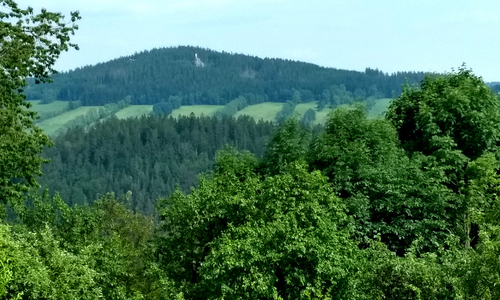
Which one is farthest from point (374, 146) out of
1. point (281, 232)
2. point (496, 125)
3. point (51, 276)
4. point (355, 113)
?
point (51, 276)

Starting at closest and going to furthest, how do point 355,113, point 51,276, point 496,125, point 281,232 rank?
point 51,276 < point 281,232 < point 496,125 < point 355,113

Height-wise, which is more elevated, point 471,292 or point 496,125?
point 496,125

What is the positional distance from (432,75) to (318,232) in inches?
1280

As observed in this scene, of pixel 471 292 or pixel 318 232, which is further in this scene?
pixel 318 232

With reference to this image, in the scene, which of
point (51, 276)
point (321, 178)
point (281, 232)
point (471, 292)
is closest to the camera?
point (471, 292)

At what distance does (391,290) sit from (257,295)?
7758 millimetres

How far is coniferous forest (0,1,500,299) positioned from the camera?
97.9ft

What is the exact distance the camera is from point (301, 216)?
3809 cm

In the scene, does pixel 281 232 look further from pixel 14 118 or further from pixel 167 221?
pixel 14 118

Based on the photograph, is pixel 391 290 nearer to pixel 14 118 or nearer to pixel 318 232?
pixel 318 232

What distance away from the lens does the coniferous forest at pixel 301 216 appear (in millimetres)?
29828

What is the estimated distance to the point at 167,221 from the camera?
45219mm

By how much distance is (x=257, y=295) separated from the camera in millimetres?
34469

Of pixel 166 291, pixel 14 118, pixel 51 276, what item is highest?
pixel 14 118
